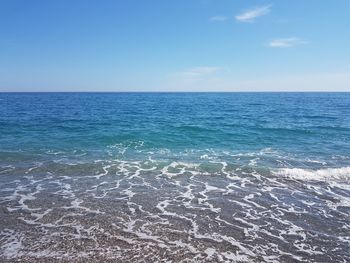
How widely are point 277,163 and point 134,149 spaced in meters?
10.4

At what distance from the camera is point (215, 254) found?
7.92 metres

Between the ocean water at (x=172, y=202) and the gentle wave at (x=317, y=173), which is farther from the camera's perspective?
the gentle wave at (x=317, y=173)

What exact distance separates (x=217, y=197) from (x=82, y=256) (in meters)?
6.41

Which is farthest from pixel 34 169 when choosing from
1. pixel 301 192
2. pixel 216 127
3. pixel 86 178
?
pixel 216 127

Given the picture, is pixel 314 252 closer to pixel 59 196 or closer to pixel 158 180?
pixel 158 180

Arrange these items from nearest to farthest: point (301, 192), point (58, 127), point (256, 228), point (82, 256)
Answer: point (82, 256) → point (256, 228) → point (301, 192) → point (58, 127)

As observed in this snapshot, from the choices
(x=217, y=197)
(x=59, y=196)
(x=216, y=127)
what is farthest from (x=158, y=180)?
(x=216, y=127)

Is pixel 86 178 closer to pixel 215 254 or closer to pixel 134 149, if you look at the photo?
pixel 134 149

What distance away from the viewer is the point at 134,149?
22.1m

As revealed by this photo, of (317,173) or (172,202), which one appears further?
(317,173)

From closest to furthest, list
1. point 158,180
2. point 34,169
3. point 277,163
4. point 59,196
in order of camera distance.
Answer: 1. point 59,196
2. point 158,180
3. point 34,169
4. point 277,163

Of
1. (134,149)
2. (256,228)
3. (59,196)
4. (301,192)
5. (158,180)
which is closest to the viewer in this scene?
(256,228)

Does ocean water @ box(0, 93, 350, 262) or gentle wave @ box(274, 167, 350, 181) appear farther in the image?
gentle wave @ box(274, 167, 350, 181)

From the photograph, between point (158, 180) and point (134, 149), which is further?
point (134, 149)
